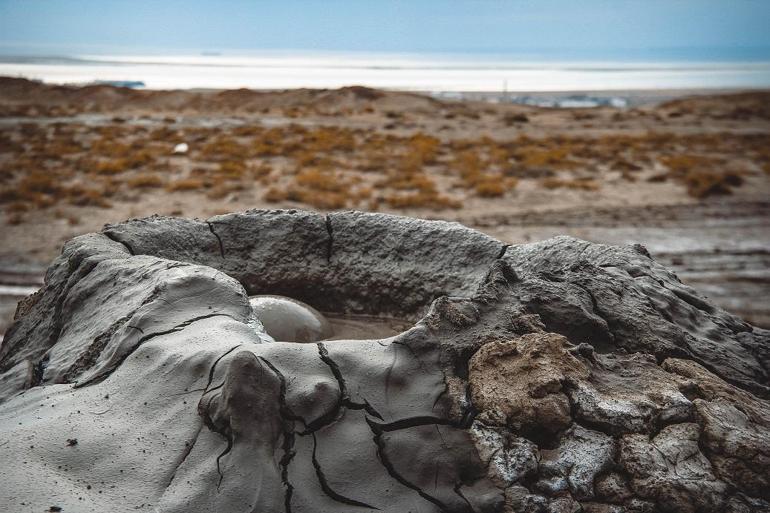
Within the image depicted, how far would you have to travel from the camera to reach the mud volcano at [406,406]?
2059 mm

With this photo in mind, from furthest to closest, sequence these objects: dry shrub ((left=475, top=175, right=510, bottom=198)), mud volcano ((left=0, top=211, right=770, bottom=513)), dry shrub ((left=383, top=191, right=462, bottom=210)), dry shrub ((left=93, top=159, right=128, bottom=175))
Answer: dry shrub ((left=93, top=159, right=128, bottom=175)) < dry shrub ((left=475, top=175, right=510, bottom=198)) < dry shrub ((left=383, top=191, right=462, bottom=210)) < mud volcano ((left=0, top=211, right=770, bottom=513))

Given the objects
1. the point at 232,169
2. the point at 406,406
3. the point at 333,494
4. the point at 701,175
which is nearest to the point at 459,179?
the point at 232,169

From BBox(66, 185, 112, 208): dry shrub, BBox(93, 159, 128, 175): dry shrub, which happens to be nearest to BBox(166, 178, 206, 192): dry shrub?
BBox(66, 185, 112, 208): dry shrub

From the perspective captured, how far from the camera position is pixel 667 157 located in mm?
16812

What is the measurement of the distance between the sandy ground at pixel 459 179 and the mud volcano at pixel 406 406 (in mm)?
4021

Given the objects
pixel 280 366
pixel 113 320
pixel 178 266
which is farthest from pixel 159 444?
pixel 178 266

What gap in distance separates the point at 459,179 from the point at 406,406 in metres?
11.0

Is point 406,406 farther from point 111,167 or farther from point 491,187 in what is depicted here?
point 111,167

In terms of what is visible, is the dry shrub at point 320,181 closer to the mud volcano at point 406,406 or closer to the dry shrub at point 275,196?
the dry shrub at point 275,196

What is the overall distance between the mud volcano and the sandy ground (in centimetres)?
402

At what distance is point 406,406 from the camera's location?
2.29 meters

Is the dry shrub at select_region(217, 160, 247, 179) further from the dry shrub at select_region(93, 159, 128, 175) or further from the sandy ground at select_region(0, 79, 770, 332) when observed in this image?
the dry shrub at select_region(93, 159, 128, 175)

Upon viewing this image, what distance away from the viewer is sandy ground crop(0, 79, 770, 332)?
8680mm

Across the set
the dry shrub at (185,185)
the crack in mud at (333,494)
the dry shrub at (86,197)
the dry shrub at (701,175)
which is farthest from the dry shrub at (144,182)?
the crack in mud at (333,494)
